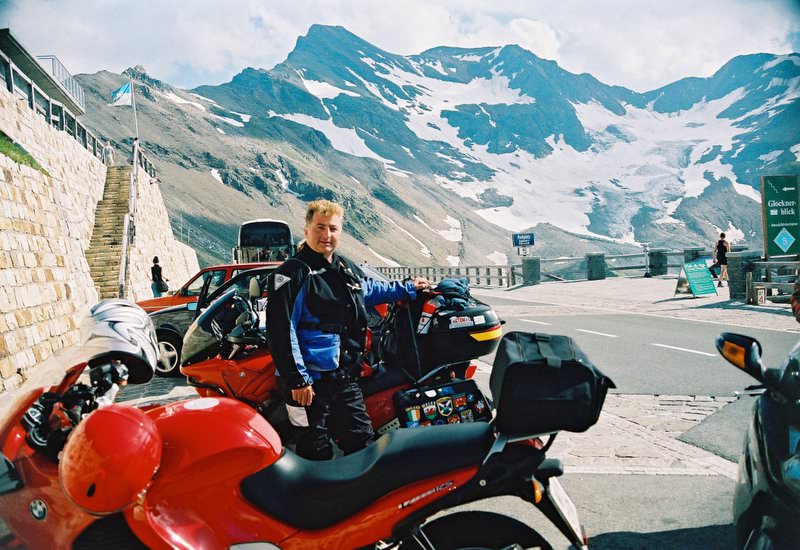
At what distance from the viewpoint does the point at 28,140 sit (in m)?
20.2

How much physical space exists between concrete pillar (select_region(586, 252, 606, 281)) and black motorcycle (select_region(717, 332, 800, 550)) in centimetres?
2796

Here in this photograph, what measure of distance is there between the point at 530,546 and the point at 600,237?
170 m

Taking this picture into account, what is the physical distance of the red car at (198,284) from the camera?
10133mm

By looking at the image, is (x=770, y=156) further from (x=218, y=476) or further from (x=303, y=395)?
(x=218, y=476)

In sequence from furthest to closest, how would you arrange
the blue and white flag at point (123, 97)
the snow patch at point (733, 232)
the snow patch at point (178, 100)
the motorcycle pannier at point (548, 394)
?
the snow patch at point (178, 100) < the snow patch at point (733, 232) < the blue and white flag at point (123, 97) < the motorcycle pannier at point (548, 394)

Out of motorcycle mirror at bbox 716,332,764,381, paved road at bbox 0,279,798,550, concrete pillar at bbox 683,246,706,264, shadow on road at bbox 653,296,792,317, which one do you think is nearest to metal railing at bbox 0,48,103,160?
paved road at bbox 0,279,798,550

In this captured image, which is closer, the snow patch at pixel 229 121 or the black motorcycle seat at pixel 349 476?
the black motorcycle seat at pixel 349 476

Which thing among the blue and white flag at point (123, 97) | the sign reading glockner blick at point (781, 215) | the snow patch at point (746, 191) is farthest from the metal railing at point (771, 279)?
the snow patch at point (746, 191)

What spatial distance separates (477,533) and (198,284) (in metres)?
10.2

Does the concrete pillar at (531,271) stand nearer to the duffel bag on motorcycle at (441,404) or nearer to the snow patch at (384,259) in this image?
the duffel bag on motorcycle at (441,404)

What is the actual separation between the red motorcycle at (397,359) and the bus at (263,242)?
24.3 meters

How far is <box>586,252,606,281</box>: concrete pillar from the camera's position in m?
29.5

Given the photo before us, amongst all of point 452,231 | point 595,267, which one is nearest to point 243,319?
point 595,267

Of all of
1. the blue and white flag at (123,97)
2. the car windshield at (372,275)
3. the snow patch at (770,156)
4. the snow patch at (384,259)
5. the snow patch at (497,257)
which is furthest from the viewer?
the snow patch at (770,156)
